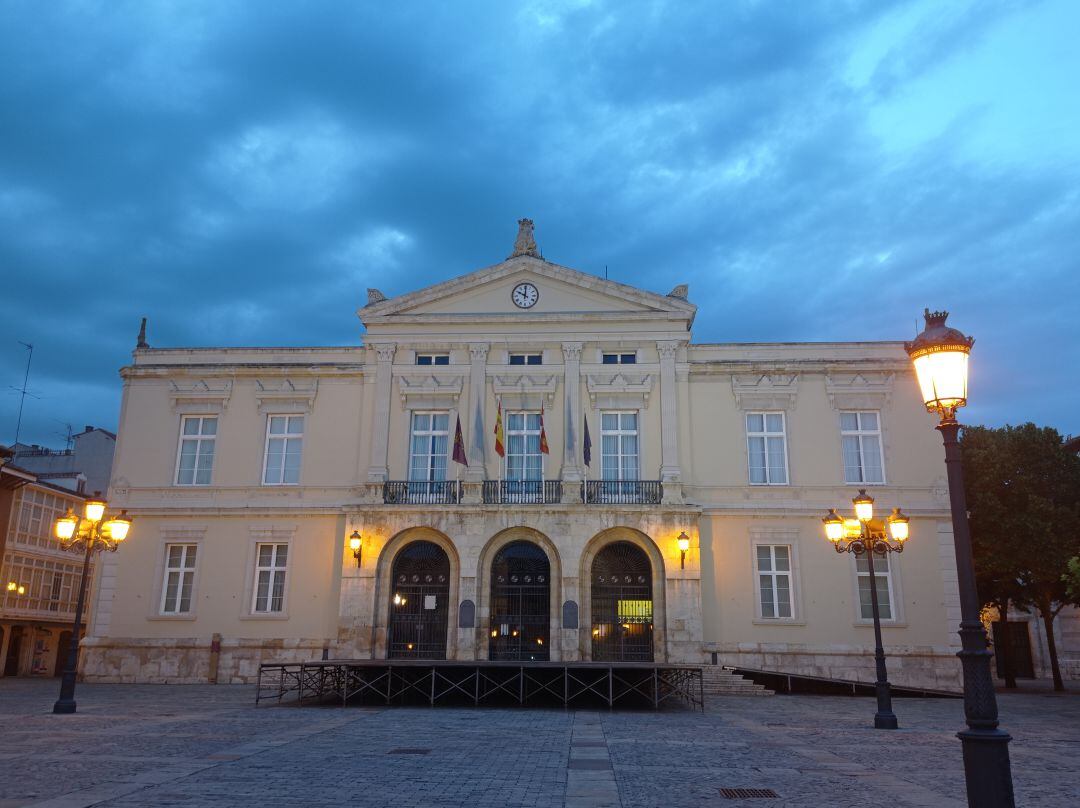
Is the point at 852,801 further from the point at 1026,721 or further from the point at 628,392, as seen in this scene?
the point at 628,392

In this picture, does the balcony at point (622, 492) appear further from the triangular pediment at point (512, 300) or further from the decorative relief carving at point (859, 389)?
the decorative relief carving at point (859, 389)

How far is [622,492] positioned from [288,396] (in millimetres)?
12086

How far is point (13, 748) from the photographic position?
12141mm

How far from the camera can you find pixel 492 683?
20.8 m

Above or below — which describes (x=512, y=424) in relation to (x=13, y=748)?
above

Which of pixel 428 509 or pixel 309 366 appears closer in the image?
pixel 428 509

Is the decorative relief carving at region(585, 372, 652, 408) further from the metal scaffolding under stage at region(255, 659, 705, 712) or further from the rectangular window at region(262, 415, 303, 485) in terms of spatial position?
the rectangular window at region(262, 415, 303, 485)

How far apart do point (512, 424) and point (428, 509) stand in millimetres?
4114

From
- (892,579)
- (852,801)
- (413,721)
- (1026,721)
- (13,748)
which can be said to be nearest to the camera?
(852,801)

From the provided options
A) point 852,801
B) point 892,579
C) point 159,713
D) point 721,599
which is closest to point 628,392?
point 721,599

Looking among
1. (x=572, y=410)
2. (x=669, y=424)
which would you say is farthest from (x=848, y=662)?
(x=572, y=410)

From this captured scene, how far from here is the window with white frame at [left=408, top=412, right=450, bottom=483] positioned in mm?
27766

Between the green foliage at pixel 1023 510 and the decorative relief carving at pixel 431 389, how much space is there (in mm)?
17876

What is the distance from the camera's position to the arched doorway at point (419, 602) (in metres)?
26.2
